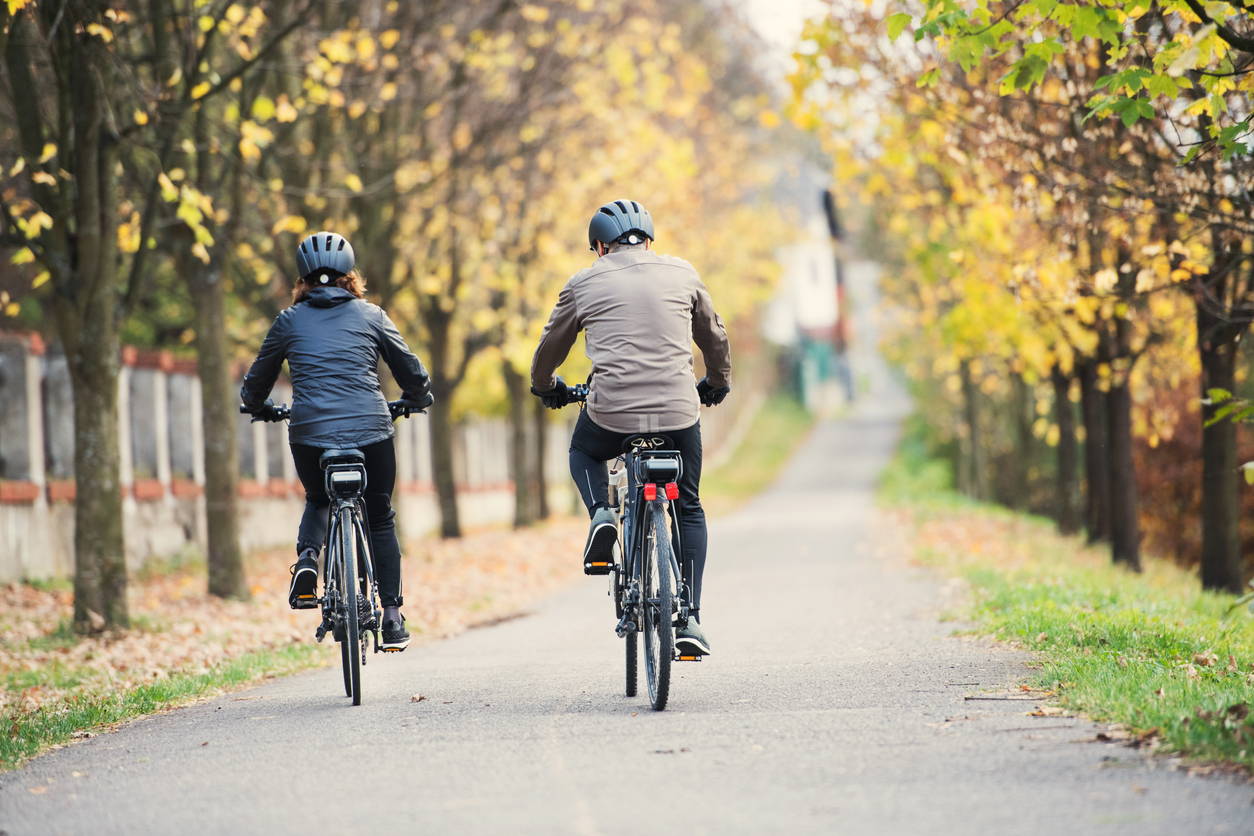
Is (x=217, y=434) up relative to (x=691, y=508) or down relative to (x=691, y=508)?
up

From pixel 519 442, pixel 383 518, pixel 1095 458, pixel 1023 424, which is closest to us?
pixel 383 518

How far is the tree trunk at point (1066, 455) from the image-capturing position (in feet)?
63.0

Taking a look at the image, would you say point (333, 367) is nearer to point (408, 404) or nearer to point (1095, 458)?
point (408, 404)

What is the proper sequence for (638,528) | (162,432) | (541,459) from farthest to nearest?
(541,459), (162,432), (638,528)

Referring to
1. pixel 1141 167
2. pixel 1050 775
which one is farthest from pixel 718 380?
pixel 1141 167

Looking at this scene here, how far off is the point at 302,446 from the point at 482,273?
16.3 meters

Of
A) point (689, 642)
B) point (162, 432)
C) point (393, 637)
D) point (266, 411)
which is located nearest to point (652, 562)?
point (689, 642)

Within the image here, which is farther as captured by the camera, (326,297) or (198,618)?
(198,618)

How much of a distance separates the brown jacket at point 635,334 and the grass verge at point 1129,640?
2132 mm

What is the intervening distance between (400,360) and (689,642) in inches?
85.5

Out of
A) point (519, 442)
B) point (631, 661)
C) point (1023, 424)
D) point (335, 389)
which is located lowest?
point (631, 661)

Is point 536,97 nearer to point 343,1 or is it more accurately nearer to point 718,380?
point 343,1

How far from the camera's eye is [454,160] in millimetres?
17125

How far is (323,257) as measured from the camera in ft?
22.4
